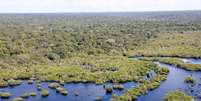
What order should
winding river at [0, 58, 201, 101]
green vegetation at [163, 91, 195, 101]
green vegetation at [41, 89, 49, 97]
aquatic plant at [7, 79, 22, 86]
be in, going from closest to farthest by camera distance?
green vegetation at [163, 91, 195, 101]
winding river at [0, 58, 201, 101]
green vegetation at [41, 89, 49, 97]
aquatic plant at [7, 79, 22, 86]

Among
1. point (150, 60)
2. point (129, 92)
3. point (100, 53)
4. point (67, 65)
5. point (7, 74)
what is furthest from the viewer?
point (100, 53)

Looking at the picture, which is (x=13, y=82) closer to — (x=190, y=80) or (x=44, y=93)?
(x=44, y=93)

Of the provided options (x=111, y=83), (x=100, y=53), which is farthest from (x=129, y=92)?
(x=100, y=53)

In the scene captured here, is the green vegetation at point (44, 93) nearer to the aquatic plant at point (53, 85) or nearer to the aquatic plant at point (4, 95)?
the aquatic plant at point (53, 85)

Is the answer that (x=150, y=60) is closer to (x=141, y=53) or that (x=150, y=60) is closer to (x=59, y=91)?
(x=141, y=53)

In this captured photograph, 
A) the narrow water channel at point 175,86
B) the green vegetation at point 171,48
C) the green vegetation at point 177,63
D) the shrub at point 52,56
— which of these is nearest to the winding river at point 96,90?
the narrow water channel at point 175,86

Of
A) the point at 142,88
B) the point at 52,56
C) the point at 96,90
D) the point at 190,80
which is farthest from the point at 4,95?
the point at 190,80

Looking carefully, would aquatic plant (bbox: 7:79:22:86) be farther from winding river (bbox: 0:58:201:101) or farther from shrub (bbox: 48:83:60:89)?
shrub (bbox: 48:83:60:89)

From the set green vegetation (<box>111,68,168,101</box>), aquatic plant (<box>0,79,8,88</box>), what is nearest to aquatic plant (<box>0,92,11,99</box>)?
aquatic plant (<box>0,79,8,88</box>)

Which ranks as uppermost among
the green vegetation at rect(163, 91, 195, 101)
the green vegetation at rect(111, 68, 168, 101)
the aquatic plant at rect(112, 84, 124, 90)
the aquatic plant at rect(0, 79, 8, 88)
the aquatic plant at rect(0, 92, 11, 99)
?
the green vegetation at rect(163, 91, 195, 101)

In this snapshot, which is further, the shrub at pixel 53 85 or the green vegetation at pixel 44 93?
the shrub at pixel 53 85

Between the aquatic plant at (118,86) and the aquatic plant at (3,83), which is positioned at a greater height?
the aquatic plant at (118,86)
